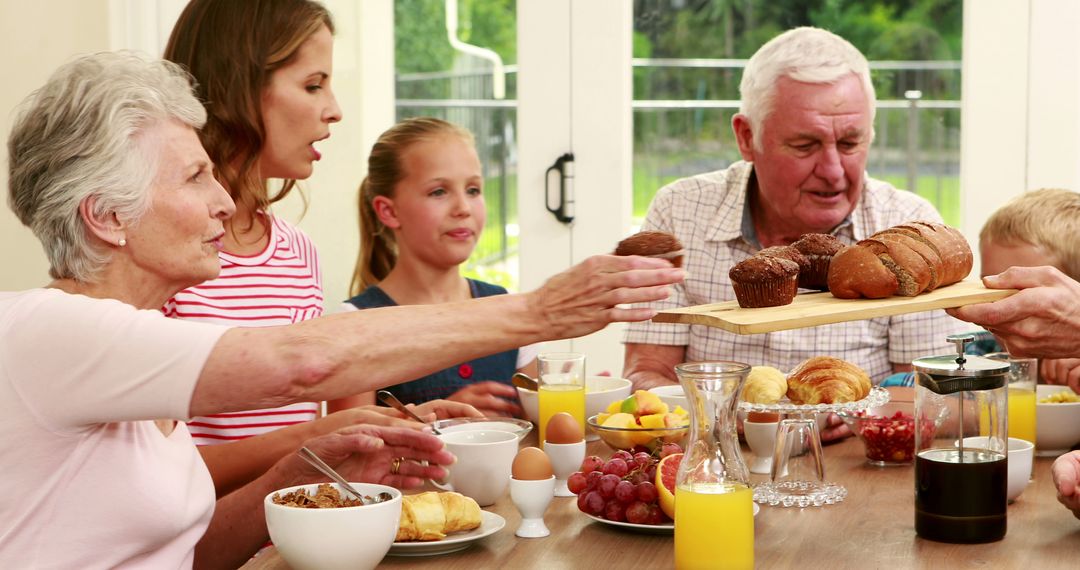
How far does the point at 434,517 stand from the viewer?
5.00 ft

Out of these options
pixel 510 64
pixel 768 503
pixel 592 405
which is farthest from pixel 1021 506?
pixel 510 64

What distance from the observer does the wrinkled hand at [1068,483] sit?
1.57 metres

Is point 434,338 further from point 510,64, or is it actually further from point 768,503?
point 510,64

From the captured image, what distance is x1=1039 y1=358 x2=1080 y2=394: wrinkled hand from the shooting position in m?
2.11

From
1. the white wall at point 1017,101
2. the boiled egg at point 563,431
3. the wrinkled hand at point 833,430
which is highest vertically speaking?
the white wall at point 1017,101

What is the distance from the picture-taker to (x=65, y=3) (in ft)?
10.7

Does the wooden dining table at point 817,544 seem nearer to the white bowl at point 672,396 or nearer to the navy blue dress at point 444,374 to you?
the white bowl at point 672,396

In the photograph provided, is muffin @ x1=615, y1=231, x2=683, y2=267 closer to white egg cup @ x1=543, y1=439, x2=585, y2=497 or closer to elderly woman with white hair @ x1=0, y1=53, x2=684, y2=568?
elderly woman with white hair @ x1=0, y1=53, x2=684, y2=568

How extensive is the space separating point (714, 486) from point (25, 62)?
249cm

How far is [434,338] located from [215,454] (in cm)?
72

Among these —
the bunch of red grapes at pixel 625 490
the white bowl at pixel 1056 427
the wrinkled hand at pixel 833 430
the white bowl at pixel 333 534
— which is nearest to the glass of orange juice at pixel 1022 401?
the white bowl at pixel 1056 427

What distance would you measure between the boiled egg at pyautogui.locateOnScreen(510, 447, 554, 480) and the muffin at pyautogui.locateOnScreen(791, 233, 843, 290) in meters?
0.67

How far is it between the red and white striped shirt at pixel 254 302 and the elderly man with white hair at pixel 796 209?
788 millimetres

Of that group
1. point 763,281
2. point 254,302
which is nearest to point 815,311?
point 763,281
